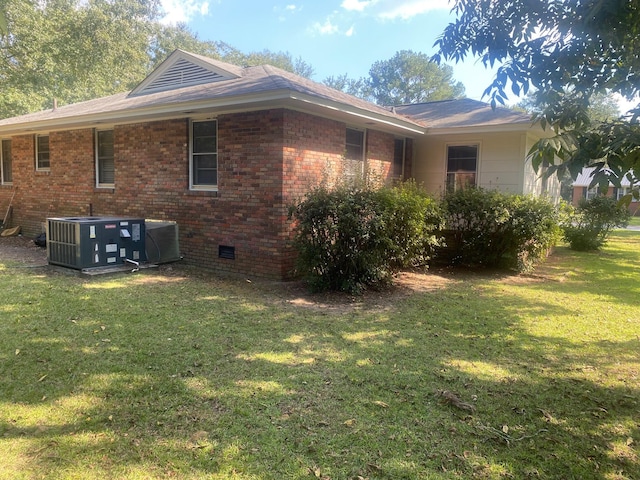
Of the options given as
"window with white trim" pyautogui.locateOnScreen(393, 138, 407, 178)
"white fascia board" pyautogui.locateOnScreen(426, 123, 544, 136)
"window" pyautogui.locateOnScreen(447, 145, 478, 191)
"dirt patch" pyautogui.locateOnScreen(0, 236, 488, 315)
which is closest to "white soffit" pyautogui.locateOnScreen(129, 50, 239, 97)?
"dirt patch" pyautogui.locateOnScreen(0, 236, 488, 315)

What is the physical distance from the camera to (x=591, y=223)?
13.4 meters

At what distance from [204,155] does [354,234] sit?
3.89 meters

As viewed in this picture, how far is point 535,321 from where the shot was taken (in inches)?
233

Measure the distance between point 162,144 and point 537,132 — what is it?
338 inches

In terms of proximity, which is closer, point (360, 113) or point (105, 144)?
point (360, 113)

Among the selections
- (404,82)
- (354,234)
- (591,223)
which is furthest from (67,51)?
(404,82)

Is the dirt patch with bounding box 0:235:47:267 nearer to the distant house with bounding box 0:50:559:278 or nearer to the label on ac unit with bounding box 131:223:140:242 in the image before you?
the distant house with bounding box 0:50:559:278

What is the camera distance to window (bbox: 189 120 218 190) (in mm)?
8766

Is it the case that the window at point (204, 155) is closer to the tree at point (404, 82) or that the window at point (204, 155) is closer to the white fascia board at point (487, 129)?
the white fascia board at point (487, 129)

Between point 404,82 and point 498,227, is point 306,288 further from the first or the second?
point 404,82

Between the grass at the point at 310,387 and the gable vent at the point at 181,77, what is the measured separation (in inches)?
208

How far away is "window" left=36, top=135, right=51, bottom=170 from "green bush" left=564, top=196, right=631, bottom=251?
580 inches

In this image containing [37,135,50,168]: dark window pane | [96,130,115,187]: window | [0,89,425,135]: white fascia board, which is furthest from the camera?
[37,135,50,168]: dark window pane

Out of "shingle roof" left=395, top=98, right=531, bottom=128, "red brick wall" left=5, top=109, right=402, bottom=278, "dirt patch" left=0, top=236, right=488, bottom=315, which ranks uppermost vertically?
"shingle roof" left=395, top=98, right=531, bottom=128
